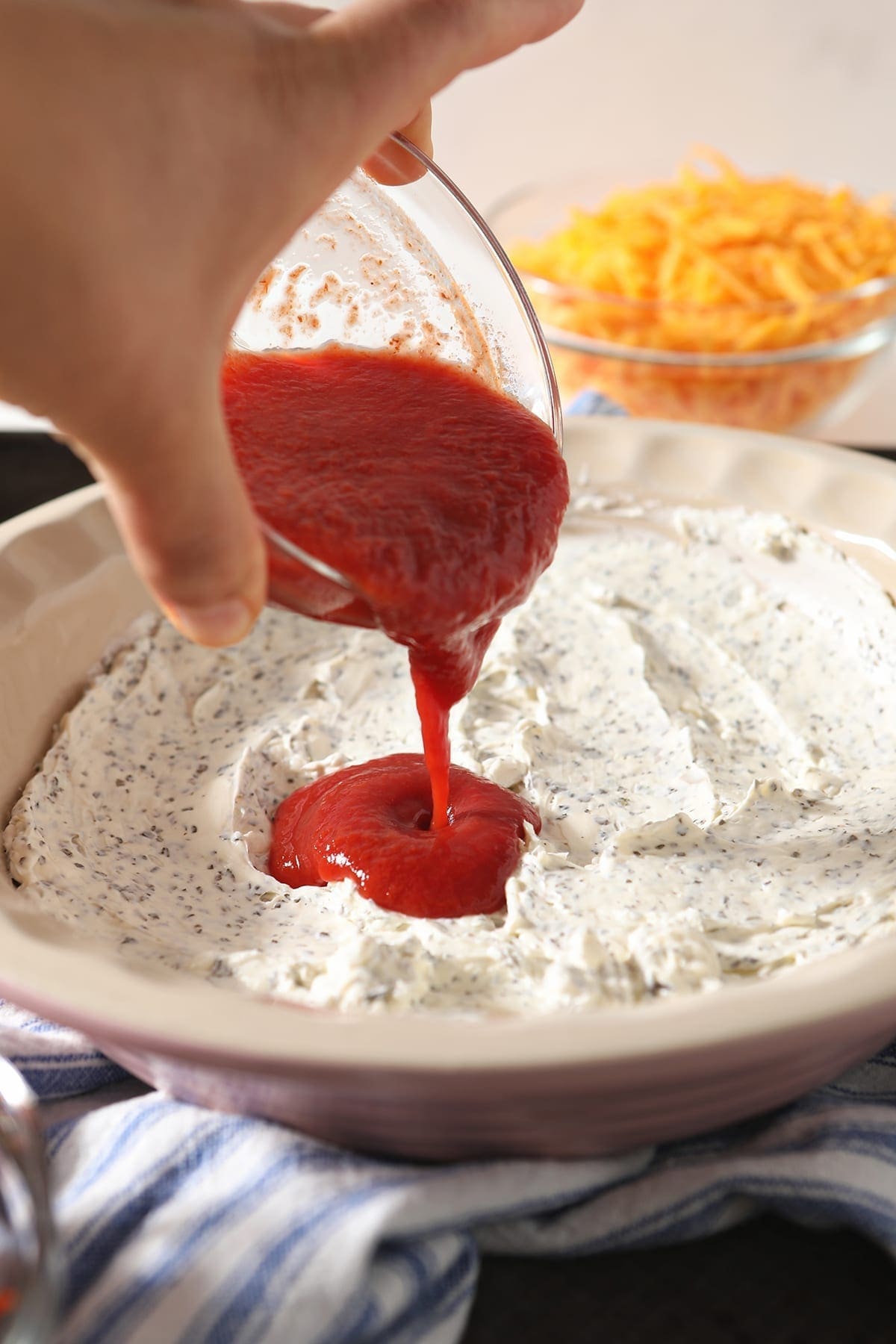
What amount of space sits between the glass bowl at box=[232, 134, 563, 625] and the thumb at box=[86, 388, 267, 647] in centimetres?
58

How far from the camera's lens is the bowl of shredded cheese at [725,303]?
274 centimetres

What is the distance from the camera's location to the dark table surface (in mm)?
1183

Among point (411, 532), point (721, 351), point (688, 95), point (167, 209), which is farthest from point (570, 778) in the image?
point (688, 95)

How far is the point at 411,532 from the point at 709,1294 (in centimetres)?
74

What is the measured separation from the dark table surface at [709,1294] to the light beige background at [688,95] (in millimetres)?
3393

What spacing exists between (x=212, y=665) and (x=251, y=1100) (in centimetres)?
91

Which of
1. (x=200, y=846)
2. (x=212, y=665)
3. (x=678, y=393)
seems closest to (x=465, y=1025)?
(x=200, y=846)

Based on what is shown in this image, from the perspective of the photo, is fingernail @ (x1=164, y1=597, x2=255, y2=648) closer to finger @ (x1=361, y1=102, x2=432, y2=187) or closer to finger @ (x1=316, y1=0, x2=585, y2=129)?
finger @ (x1=316, y1=0, x2=585, y2=129)

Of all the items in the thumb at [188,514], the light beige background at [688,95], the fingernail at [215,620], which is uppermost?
the thumb at [188,514]

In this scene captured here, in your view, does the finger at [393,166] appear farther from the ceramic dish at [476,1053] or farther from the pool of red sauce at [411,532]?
the ceramic dish at [476,1053]

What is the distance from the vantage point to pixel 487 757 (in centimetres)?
187

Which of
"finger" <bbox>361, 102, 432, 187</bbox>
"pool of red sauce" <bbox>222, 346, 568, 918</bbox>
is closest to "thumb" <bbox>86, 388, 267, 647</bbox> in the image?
"pool of red sauce" <bbox>222, 346, 568, 918</bbox>

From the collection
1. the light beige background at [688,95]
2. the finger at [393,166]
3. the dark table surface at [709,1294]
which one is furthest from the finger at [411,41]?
the light beige background at [688,95]

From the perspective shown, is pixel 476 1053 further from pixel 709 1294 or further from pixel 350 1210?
pixel 709 1294
